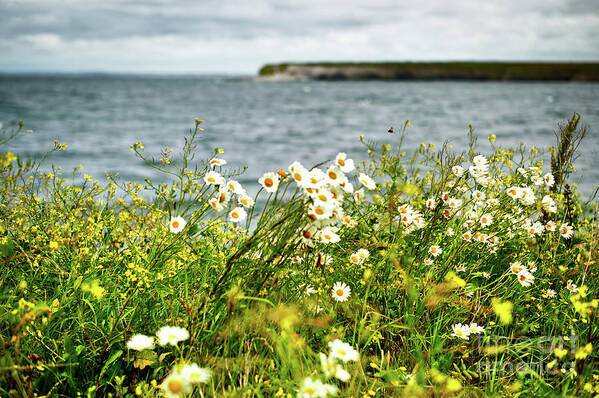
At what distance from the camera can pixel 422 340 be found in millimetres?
2010

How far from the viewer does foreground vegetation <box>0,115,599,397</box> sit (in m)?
1.66

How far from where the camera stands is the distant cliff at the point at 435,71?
93625 millimetres

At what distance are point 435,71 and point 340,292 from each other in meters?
118

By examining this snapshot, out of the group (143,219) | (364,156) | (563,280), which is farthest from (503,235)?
Answer: (364,156)

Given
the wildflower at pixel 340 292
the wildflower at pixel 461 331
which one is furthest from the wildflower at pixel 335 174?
the wildflower at pixel 461 331

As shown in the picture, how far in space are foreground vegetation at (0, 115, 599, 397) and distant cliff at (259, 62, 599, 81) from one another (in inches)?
4112

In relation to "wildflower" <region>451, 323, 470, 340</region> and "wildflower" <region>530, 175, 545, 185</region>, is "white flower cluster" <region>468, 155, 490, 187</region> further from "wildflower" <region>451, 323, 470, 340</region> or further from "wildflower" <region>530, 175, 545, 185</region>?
"wildflower" <region>451, 323, 470, 340</region>

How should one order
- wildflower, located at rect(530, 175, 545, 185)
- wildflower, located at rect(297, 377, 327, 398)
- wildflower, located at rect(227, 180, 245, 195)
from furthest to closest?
wildflower, located at rect(530, 175, 545, 185) → wildflower, located at rect(227, 180, 245, 195) → wildflower, located at rect(297, 377, 327, 398)

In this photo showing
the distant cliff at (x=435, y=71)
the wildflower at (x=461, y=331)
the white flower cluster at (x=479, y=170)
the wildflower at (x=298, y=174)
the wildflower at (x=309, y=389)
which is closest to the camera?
the wildflower at (x=309, y=389)

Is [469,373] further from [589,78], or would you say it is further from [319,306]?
[589,78]

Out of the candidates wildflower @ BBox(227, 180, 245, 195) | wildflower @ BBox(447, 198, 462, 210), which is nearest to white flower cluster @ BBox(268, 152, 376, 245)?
wildflower @ BBox(227, 180, 245, 195)

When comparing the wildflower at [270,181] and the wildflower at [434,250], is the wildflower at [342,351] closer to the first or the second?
the wildflower at [270,181]

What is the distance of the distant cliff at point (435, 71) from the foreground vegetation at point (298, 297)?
104434mm

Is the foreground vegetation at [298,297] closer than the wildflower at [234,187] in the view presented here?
Yes
